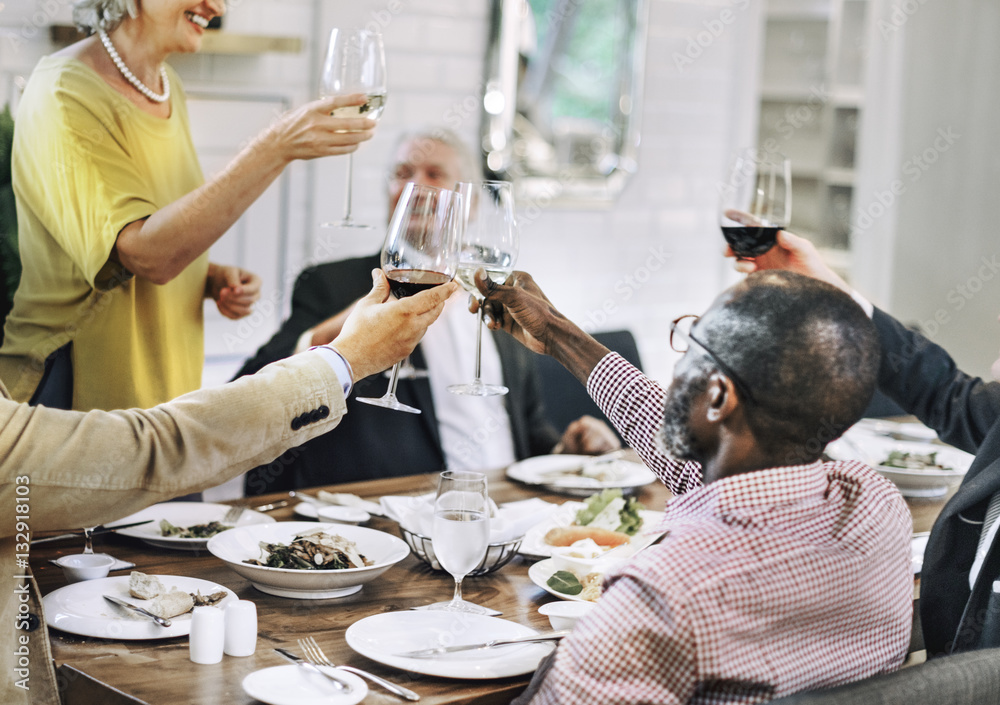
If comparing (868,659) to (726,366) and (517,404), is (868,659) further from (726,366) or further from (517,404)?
(517,404)

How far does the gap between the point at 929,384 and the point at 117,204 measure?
1.43 meters

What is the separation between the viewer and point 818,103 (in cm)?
485

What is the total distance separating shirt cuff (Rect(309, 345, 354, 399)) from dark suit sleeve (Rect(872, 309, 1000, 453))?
41.9 inches

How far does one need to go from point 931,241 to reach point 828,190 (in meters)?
0.67

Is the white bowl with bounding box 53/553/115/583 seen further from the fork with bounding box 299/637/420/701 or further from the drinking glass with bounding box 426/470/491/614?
the drinking glass with bounding box 426/470/491/614

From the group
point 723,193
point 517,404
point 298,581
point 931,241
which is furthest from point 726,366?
point 931,241

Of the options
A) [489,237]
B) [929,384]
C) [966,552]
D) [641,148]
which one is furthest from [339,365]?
[641,148]

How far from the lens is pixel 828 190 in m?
5.00

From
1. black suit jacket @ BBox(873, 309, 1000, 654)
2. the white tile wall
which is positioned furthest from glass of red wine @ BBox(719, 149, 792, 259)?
the white tile wall

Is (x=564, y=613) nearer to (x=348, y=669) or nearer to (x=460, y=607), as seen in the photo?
(x=460, y=607)

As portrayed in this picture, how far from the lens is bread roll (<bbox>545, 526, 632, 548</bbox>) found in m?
1.68

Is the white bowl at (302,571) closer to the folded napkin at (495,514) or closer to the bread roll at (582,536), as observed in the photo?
the folded napkin at (495,514)

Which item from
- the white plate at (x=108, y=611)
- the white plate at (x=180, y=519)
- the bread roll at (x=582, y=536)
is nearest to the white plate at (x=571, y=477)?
the bread roll at (x=582, y=536)

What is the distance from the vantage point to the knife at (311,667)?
1.16 meters
